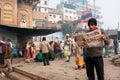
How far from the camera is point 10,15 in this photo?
90.0 feet

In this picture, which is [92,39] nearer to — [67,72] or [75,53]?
[67,72]

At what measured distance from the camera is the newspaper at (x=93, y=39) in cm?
530

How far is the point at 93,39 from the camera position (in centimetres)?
535

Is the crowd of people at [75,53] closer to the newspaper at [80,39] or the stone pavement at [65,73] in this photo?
the newspaper at [80,39]

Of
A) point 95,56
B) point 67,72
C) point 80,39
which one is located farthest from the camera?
point 67,72

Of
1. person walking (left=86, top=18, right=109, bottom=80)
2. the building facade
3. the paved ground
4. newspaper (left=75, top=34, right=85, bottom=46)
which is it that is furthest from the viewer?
the building facade

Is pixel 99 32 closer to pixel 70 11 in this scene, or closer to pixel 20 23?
pixel 20 23

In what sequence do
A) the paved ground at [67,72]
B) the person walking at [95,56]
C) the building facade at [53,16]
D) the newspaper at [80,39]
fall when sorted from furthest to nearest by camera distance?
the building facade at [53,16] → the paved ground at [67,72] → the newspaper at [80,39] → the person walking at [95,56]

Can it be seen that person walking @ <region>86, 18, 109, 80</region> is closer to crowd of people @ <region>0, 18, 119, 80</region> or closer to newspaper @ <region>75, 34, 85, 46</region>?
crowd of people @ <region>0, 18, 119, 80</region>

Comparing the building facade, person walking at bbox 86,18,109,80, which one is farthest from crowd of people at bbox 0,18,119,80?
the building facade

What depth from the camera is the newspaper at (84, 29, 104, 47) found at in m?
5.30

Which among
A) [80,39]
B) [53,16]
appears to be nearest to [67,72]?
[80,39]

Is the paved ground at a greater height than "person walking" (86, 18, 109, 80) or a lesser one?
lesser

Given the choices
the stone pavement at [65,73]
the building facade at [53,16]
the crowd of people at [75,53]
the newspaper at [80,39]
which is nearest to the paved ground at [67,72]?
the stone pavement at [65,73]
